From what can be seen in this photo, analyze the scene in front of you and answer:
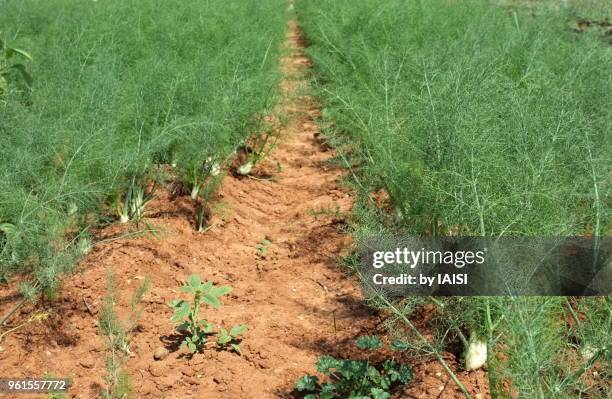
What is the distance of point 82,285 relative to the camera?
299 cm

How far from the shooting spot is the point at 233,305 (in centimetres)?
312

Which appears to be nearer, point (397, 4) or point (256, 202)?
point (256, 202)

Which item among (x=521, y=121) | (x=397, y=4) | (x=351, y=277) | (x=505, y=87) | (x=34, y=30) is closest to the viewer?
(x=521, y=121)

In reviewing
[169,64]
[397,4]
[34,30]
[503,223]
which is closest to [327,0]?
Result: [397,4]

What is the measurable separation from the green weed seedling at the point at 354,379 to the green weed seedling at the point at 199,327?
432mm

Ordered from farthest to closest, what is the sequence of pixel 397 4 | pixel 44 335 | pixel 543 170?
pixel 397 4
pixel 44 335
pixel 543 170

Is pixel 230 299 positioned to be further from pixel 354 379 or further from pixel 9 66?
pixel 9 66

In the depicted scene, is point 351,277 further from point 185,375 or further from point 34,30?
point 34,30

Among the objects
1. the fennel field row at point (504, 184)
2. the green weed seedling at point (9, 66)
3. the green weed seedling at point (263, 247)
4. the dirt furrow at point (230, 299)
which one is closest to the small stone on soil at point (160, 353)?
the dirt furrow at point (230, 299)

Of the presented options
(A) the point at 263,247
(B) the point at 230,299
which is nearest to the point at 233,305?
(B) the point at 230,299

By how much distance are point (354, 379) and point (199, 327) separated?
2.49 ft

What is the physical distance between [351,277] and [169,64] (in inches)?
78.0

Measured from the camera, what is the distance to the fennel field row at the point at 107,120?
109 inches

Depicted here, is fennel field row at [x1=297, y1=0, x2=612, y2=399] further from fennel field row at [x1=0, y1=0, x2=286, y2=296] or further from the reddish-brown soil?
fennel field row at [x1=0, y1=0, x2=286, y2=296]
